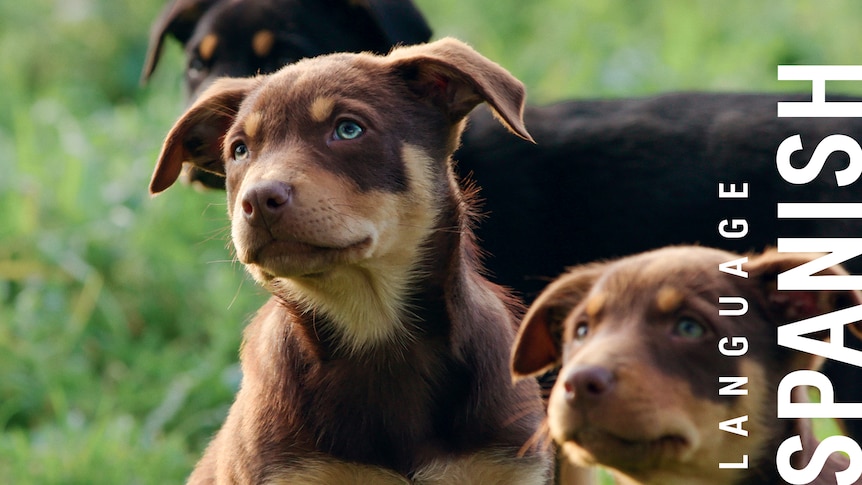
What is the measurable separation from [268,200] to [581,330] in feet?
2.91

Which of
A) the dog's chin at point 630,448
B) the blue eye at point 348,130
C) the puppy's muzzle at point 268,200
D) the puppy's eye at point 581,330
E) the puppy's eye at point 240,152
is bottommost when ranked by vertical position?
the dog's chin at point 630,448

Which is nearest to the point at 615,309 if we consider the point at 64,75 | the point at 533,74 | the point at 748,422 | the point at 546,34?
the point at 748,422

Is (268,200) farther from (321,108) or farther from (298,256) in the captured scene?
(321,108)

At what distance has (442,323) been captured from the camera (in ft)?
12.8

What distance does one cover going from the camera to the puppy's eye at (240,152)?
3771 millimetres

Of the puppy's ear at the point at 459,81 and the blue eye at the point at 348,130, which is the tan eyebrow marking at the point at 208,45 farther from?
the blue eye at the point at 348,130

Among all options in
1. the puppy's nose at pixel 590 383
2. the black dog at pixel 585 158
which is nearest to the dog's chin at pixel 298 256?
the puppy's nose at pixel 590 383

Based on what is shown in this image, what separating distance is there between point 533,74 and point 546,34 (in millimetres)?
791

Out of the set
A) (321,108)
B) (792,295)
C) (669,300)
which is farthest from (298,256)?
(792,295)

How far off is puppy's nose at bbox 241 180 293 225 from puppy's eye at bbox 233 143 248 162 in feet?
1.38

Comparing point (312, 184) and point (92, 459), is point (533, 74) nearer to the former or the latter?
point (92, 459)

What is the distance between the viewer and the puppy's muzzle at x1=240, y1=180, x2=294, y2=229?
3.34 meters

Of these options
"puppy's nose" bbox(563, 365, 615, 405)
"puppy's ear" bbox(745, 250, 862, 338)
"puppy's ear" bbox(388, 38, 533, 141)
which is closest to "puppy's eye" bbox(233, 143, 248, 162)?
"puppy's ear" bbox(388, 38, 533, 141)

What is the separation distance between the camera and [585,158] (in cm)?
575
